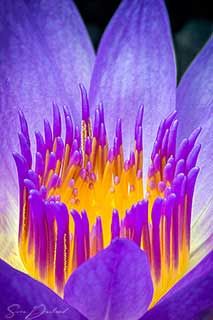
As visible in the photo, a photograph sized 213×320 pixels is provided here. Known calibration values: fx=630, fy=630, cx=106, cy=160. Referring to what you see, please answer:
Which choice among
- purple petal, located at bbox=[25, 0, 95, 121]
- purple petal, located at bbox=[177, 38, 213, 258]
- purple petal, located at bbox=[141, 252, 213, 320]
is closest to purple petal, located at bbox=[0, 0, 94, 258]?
purple petal, located at bbox=[25, 0, 95, 121]

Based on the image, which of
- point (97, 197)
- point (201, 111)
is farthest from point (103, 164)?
point (201, 111)

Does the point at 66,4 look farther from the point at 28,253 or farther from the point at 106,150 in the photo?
the point at 28,253

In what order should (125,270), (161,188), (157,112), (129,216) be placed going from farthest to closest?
(157,112) → (161,188) → (129,216) → (125,270)

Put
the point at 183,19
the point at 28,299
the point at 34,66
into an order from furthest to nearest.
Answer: the point at 183,19 → the point at 34,66 → the point at 28,299

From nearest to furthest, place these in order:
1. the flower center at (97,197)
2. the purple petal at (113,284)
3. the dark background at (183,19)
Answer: the purple petal at (113,284)
the flower center at (97,197)
the dark background at (183,19)

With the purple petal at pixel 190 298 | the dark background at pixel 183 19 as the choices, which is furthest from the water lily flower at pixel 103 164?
the dark background at pixel 183 19

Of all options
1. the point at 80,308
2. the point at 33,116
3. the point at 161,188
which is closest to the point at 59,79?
the point at 33,116

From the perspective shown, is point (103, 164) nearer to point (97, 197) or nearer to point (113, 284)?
point (97, 197)
